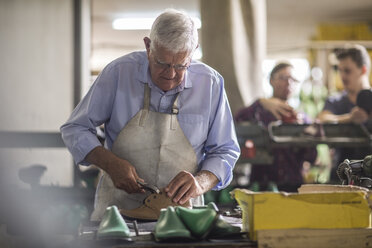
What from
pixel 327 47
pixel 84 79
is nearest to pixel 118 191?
pixel 84 79

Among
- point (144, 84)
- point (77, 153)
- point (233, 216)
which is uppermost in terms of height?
point (144, 84)

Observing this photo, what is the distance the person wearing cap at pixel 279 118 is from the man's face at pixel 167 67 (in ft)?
6.75

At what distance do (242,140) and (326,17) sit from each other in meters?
8.40

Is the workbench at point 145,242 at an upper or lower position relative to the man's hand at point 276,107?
lower

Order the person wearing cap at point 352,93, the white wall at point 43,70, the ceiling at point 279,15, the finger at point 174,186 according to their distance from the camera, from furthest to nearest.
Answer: the ceiling at point 279,15 < the white wall at point 43,70 < the person wearing cap at point 352,93 < the finger at point 174,186

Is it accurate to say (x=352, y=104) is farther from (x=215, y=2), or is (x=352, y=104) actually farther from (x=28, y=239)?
(x=28, y=239)

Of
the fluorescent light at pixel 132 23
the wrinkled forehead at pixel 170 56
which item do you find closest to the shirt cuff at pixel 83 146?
the wrinkled forehead at pixel 170 56

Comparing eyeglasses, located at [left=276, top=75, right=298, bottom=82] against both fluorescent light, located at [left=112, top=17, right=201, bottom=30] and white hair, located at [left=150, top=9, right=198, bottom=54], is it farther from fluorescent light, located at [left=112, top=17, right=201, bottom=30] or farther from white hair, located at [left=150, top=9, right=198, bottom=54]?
fluorescent light, located at [left=112, top=17, right=201, bottom=30]

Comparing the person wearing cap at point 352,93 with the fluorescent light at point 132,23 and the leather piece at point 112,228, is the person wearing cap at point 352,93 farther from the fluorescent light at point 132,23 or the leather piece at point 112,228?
the fluorescent light at point 132,23

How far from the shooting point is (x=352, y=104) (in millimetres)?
4355

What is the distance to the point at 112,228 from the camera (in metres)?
1.42

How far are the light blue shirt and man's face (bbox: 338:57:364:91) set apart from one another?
88.6 inches

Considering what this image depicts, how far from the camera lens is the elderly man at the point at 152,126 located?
6.86ft

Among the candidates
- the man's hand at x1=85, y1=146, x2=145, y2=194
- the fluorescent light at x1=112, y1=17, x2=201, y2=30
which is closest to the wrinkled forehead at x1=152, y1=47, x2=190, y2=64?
the man's hand at x1=85, y1=146, x2=145, y2=194
